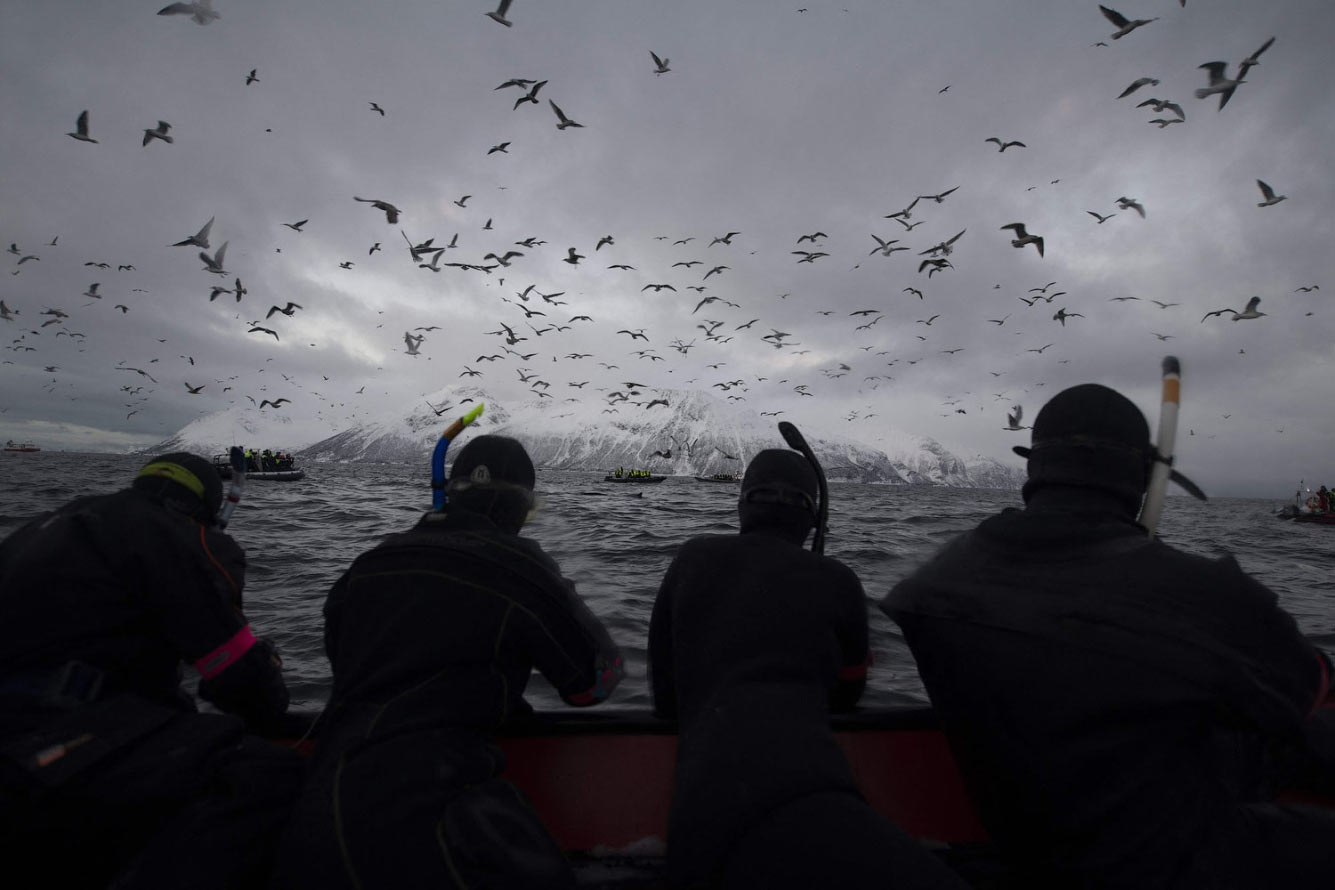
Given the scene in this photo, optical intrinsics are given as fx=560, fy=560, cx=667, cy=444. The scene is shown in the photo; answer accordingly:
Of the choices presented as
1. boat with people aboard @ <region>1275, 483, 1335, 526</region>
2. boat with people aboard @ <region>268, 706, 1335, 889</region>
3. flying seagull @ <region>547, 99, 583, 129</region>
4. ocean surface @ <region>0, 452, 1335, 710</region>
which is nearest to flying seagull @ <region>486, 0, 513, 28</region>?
flying seagull @ <region>547, 99, 583, 129</region>

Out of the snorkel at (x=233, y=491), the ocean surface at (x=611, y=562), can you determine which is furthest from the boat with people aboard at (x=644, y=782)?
the snorkel at (x=233, y=491)

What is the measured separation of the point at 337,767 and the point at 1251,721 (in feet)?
9.78

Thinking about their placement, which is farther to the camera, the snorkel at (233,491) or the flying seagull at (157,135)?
the flying seagull at (157,135)

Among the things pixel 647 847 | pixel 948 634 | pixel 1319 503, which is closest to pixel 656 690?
pixel 647 847

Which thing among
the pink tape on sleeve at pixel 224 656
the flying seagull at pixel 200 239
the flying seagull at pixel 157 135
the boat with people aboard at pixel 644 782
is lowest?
the boat with people aboard at pixel 644 782

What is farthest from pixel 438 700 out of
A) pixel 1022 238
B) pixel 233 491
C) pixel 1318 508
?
pixel 1318 508

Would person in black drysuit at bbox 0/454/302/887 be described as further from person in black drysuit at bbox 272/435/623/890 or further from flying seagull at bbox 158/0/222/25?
flying seagull at bbox 158/0/222/25

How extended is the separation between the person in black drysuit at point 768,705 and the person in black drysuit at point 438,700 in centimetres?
55

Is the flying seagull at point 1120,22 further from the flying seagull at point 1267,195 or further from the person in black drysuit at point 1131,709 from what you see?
the person in black drysuit at point 1131,709

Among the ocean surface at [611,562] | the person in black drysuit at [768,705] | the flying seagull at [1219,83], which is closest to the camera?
the person in black drysuit at [768,705]

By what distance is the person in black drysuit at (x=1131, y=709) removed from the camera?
1728 millimetres

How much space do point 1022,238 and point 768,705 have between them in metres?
12.0

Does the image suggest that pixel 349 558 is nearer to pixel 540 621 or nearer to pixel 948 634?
pixel 540 621

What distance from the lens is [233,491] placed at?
152 inches
